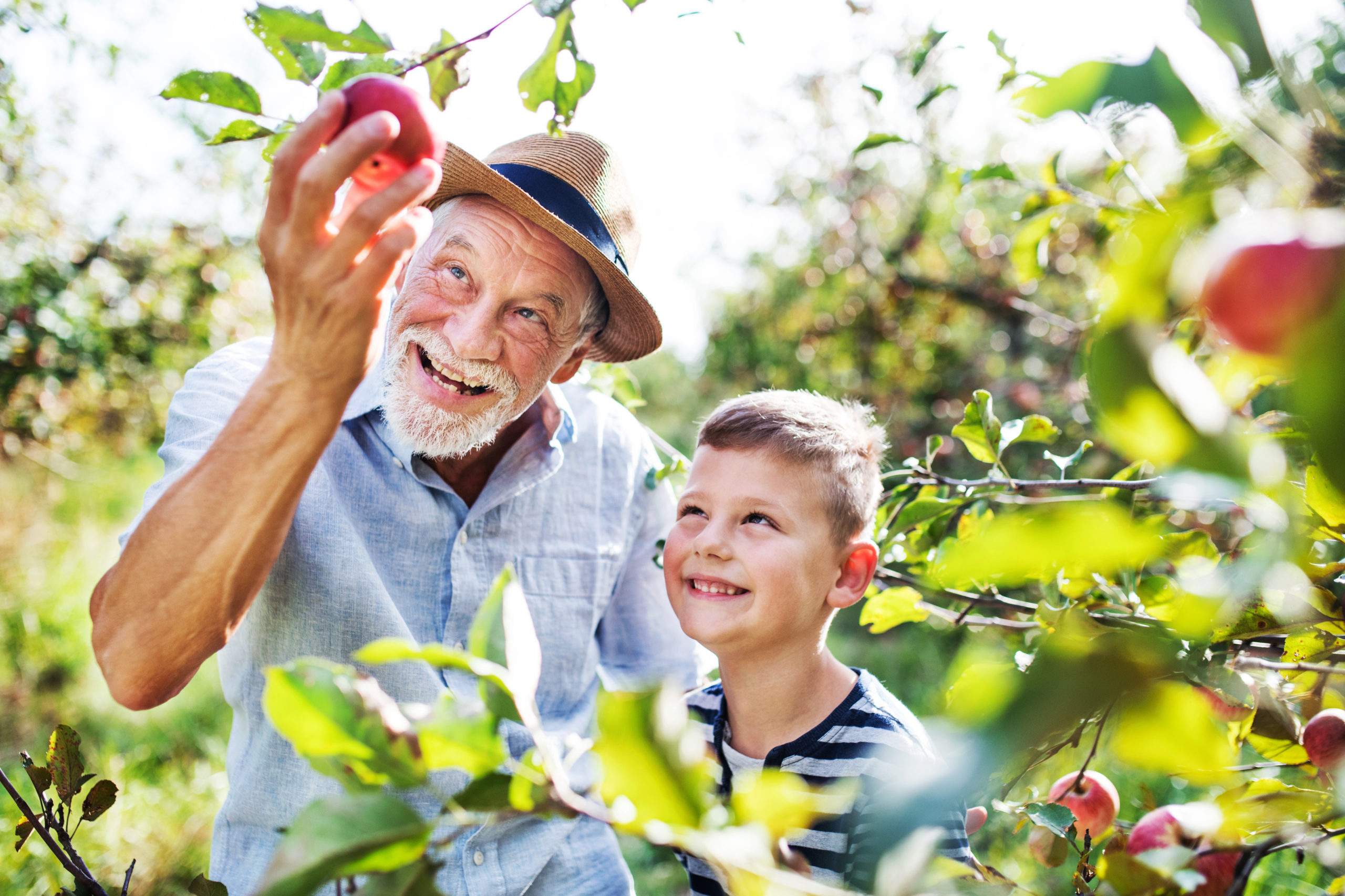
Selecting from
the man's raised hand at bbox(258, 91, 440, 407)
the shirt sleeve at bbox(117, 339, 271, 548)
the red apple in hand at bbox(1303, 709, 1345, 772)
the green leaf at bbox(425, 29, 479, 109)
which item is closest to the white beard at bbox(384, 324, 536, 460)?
the shirt sleeve at bbox(117, 339, 271, 548)

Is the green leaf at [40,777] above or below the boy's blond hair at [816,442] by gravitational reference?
above

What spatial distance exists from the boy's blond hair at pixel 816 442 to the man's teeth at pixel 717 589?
0.22 metres

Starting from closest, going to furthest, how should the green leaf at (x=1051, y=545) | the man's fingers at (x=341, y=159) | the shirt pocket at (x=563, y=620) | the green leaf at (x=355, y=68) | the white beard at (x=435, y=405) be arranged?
the green leaf at (x=1051, y=545) < the man's fingers at (x=341, y=159) < the green leaf at (x=355, y=68) < the white beard at (x=435, y=405) < the shirt pocket at (x=563, y=620)

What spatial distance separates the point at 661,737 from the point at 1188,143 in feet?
1.31

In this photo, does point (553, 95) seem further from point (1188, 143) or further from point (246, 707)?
point (246, 707)

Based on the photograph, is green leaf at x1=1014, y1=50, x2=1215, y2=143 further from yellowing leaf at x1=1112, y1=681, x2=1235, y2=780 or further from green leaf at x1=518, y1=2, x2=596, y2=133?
green leaf at x1=518, y1=2, x2=596, y2=133

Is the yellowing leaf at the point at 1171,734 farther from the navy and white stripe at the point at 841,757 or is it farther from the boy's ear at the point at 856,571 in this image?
the boy's ear at the point at 856,571

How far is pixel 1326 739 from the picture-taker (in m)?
0.96

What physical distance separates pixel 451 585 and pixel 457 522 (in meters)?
0.14

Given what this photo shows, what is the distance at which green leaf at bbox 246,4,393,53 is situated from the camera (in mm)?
998

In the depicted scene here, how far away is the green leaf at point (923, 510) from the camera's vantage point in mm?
1253

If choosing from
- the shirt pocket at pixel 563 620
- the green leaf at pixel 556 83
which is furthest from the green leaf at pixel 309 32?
the shirt pocket at pixel 563 620

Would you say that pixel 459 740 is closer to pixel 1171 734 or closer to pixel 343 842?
pixel 343 842

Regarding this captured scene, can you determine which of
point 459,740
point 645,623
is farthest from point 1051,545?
point 645,623
